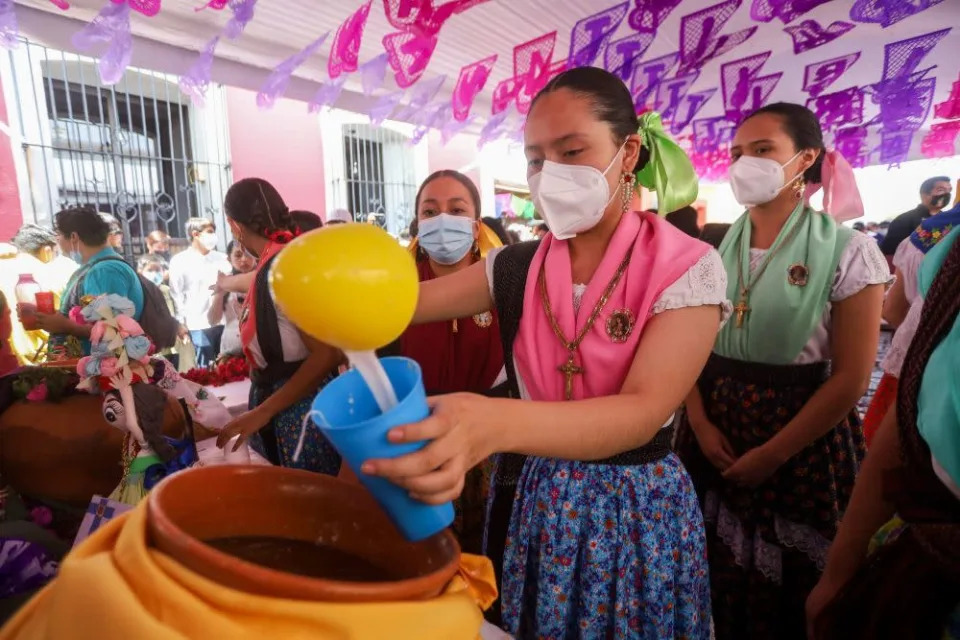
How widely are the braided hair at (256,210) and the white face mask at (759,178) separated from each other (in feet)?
A: 5.40

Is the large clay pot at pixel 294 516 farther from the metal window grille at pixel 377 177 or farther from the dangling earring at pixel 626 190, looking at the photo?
the metal window grille at pixel 377 177

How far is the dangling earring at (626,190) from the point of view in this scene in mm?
1132

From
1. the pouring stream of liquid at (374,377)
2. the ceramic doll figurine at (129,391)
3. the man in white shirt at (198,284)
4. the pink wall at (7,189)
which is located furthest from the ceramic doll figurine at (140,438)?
the pink wall at (7,189)

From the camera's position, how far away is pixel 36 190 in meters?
5.82

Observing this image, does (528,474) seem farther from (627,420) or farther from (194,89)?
(194,89)

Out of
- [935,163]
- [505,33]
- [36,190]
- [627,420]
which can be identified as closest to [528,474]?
[627,420]

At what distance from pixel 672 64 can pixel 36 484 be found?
6.17 metres

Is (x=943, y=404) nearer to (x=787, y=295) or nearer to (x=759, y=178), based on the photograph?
(x=787, y=295)

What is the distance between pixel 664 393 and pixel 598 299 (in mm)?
238

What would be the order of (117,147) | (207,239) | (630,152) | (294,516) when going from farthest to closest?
1. (117,147)
2. (207,239)
3. (630,152)
4. (294,516)

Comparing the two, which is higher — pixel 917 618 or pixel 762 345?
pixel 762 345

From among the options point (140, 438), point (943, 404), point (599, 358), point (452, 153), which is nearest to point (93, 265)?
point (140, 438)

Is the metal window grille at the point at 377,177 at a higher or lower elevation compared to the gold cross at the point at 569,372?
higher

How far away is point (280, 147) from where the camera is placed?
807 cm
